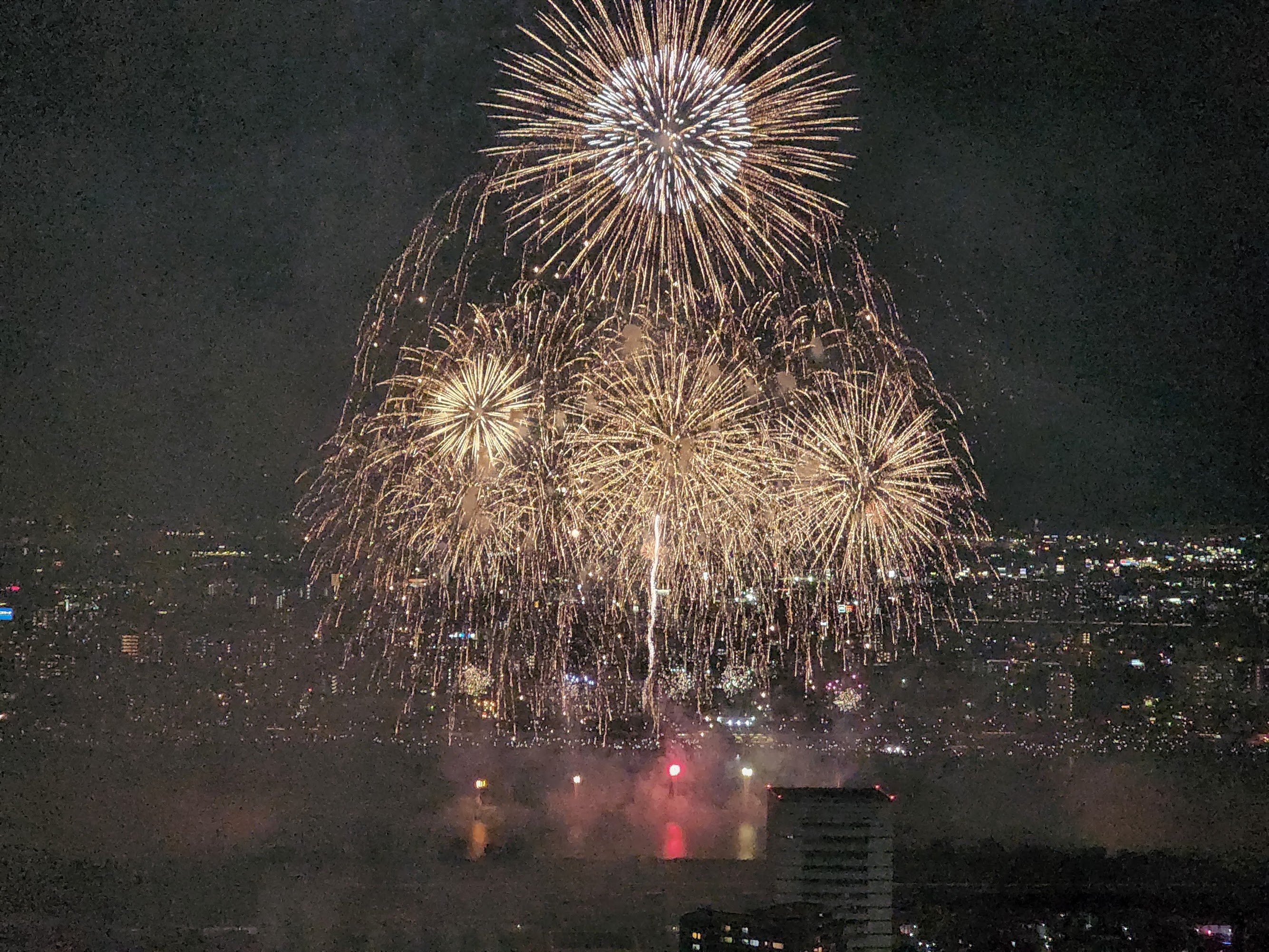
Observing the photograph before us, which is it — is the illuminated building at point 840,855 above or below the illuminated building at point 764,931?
above

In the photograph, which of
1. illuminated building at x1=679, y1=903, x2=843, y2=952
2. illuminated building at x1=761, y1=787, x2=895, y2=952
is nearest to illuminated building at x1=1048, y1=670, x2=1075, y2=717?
illuminated building at x1=761, y1=787, x2=895, y2=952

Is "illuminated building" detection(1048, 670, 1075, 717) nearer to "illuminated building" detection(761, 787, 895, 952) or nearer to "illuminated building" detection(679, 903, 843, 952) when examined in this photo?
"illuminated building" detection(761, 787, 895, 952)

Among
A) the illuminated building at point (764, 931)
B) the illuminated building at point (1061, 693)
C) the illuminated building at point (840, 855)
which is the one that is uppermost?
the illuminated building at point (1061, 693)

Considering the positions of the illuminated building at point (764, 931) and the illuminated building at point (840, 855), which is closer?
the illuminated building at point (764, 931)

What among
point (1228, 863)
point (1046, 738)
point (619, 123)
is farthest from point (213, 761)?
point (619, 123)

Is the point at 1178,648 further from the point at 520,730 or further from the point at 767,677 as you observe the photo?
the point at 520,730

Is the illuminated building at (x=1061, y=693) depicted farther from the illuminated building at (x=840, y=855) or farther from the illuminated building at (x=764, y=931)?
the illuminated building at (x=764, y=931)

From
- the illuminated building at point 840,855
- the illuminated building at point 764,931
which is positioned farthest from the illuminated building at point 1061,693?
the illuminated building at point 764,931
